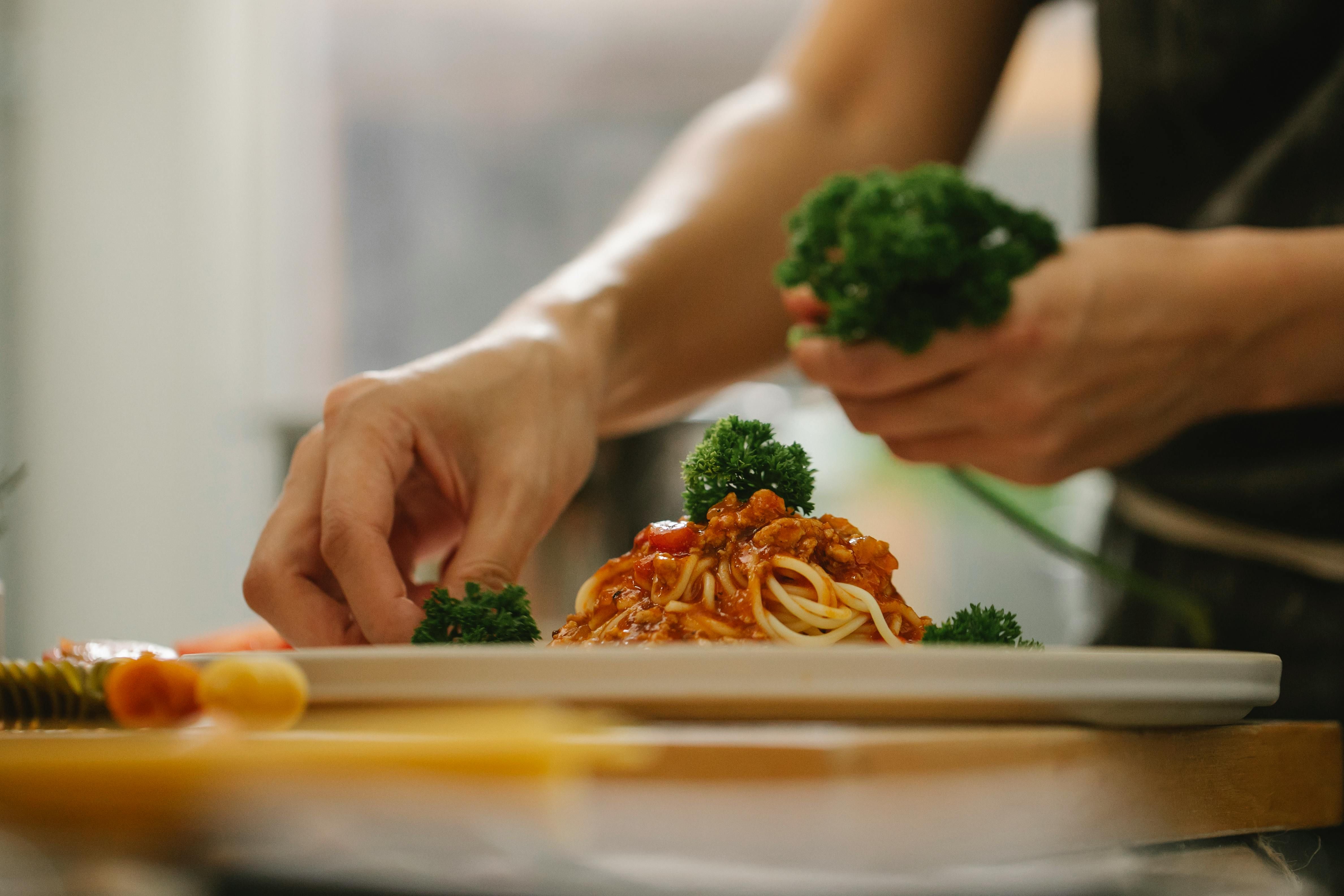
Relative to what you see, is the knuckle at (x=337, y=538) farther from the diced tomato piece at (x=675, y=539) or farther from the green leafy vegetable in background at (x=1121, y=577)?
the green leafy vegetable in background at (x=1121, y=577)

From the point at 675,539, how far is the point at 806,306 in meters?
0.29

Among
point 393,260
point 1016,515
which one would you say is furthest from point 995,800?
point 393,260

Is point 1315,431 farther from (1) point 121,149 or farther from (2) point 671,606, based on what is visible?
(1) point 121,149

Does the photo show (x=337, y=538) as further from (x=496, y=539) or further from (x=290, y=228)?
(x=290, y=228)

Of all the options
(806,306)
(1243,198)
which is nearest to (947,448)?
(806,306)

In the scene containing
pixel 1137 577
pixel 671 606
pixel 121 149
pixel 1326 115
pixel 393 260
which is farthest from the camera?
pixel 393 260

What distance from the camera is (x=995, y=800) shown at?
426 millimetres

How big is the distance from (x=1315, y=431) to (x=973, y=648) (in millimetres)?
1052

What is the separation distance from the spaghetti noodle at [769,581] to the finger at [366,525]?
13 cm

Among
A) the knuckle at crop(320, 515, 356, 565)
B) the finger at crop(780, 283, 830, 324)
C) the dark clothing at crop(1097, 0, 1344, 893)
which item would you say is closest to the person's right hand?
the knuckle at crop(320, 515, 356, 565)

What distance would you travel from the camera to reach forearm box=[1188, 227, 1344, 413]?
1.09 metres

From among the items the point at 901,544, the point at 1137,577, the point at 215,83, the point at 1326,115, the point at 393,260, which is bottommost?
the point at 1137,577

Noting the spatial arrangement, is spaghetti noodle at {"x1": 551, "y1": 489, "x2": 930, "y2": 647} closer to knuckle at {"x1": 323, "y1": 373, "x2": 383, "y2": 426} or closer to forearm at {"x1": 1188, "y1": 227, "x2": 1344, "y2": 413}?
knuckle at {"x1": 323, "y1": 373, "x2": 383, "y2": 426}

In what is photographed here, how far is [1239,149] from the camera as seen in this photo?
4.62ft
